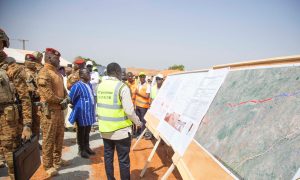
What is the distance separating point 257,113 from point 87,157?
4722mm

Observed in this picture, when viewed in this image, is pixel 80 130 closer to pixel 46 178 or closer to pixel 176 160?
pixel 46 178

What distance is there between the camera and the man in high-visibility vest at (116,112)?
3525 mm

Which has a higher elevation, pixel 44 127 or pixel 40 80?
pixel 40 80

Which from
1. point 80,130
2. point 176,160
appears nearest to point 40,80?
point 80,130

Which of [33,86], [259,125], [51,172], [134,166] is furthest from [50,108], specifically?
[259,125]

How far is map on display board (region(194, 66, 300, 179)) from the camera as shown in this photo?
1.58 m

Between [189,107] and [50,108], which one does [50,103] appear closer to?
[50,108]

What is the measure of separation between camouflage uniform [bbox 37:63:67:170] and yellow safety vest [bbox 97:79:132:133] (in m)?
1.17

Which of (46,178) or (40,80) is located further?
(46,178)

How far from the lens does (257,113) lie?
2016 mm

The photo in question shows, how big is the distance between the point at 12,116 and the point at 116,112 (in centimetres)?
159

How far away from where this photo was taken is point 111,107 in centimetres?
356

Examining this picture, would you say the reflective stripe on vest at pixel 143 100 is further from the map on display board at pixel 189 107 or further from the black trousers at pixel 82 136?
the map on display board at pixel 189 107

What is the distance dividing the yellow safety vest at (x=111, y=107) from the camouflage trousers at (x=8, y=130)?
134 cm
